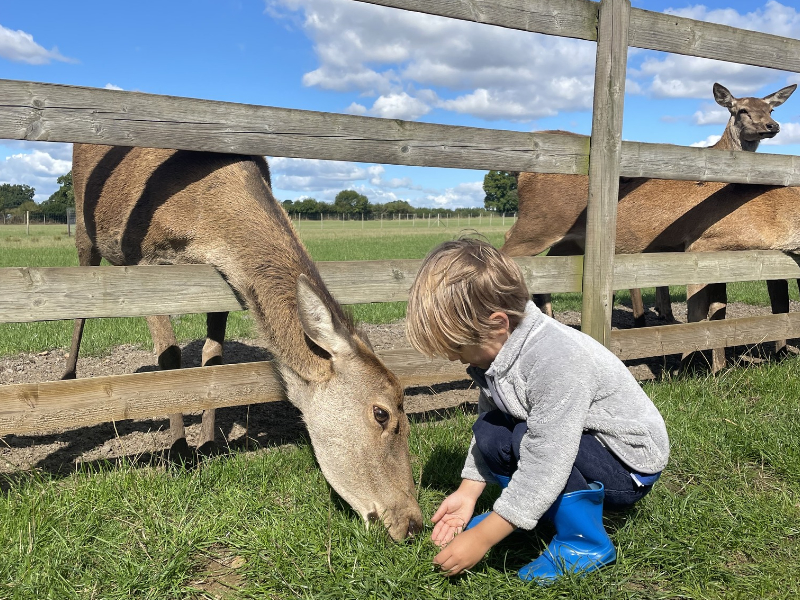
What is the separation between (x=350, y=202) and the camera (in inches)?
3920

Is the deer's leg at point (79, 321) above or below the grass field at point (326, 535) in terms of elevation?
above

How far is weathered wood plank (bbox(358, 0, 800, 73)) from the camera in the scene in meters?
3.70

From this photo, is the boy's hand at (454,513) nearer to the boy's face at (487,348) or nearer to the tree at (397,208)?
the boy's face at (487,348)

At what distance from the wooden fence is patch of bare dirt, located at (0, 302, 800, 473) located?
37 centimetres

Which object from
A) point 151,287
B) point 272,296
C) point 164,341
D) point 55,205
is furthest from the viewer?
point 55,205

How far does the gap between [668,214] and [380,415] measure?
5467 mm

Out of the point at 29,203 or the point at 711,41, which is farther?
the point at 29,203

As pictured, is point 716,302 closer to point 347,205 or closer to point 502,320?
point 502,320

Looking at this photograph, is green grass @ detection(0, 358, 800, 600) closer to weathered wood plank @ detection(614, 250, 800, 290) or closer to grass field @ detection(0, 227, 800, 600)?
grass field @ detection(0, 227, 800, 600)

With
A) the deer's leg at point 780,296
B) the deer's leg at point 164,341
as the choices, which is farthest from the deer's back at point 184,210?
the deer's leg at point 780,296

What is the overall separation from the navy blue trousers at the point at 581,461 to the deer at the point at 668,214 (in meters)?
4.36

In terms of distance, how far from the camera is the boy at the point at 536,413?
2.13m

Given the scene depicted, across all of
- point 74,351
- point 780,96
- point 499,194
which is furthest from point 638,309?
Answer: point 499,194

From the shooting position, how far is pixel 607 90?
4.05 m
